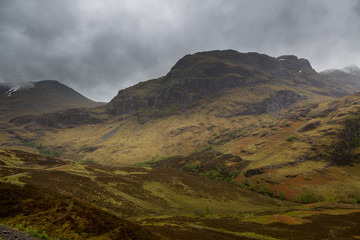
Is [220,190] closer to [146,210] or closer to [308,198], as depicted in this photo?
[308,198]

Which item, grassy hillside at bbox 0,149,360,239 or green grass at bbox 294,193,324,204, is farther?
green grass at bbox 294,193,324,204

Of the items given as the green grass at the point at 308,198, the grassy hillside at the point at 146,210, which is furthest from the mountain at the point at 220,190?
the green grass at the point at 308,198

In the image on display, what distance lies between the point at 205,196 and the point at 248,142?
11103 cm

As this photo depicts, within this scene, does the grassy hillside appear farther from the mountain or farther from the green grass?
the green grass

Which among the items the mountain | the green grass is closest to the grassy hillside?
the mountain

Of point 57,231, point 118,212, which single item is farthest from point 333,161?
point 57,231

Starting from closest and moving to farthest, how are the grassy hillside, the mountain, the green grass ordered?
the grassy hillside, the mountain, the green grass

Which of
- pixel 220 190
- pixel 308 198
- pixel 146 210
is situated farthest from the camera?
pixel 308 198

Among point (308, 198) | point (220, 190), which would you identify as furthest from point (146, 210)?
point (308, 198)

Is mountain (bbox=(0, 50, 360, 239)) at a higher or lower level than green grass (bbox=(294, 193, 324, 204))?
higher

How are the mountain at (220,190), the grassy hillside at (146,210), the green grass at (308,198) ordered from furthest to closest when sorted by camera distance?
the green grass at (308,198) → the mountain at (220,190) → the grassy hillside at (146,210)

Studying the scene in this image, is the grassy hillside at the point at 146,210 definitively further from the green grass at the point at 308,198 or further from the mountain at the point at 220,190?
the green grass at the point at 308,198

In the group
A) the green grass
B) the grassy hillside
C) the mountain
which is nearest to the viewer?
the grassy hillside

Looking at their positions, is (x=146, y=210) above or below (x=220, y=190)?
above
